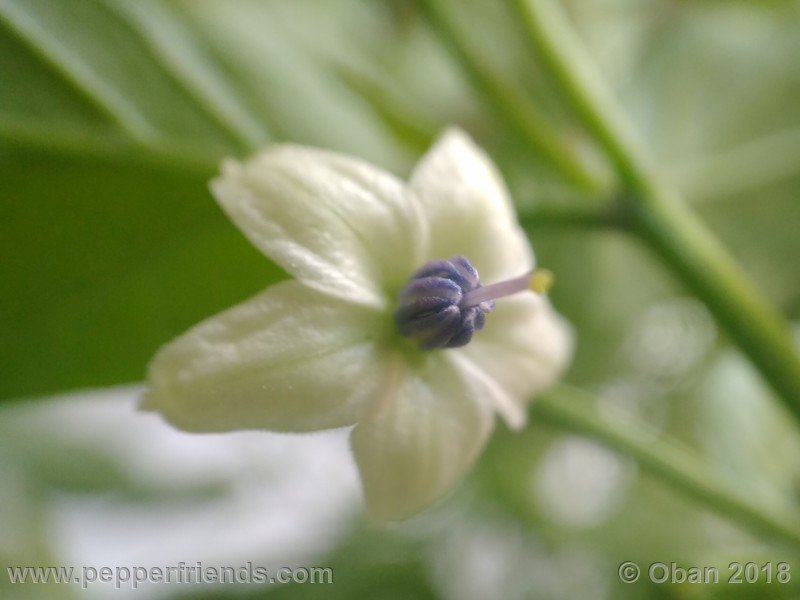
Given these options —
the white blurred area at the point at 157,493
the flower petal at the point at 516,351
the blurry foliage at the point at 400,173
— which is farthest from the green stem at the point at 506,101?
the white blurred area at the point at 157,493

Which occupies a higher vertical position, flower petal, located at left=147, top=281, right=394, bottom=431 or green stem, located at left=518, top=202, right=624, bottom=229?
green stem, located at left=518, top=202, right=624, bottom=229

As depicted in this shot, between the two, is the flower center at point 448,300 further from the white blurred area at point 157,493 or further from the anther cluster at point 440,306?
the white blurred area at point 157,493

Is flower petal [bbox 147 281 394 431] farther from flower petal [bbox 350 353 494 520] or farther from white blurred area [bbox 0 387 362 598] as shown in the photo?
white blurred area [bbox 0 387 362 598]

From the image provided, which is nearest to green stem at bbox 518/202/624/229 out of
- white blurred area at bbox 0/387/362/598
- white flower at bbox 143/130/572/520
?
white flower at bbox 143/130/572/520

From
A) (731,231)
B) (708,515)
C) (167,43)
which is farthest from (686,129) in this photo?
(167,43)

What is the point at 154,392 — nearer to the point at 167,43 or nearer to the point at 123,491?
the point at 167,43

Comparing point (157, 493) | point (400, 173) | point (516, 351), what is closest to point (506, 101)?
point (400, 173)
